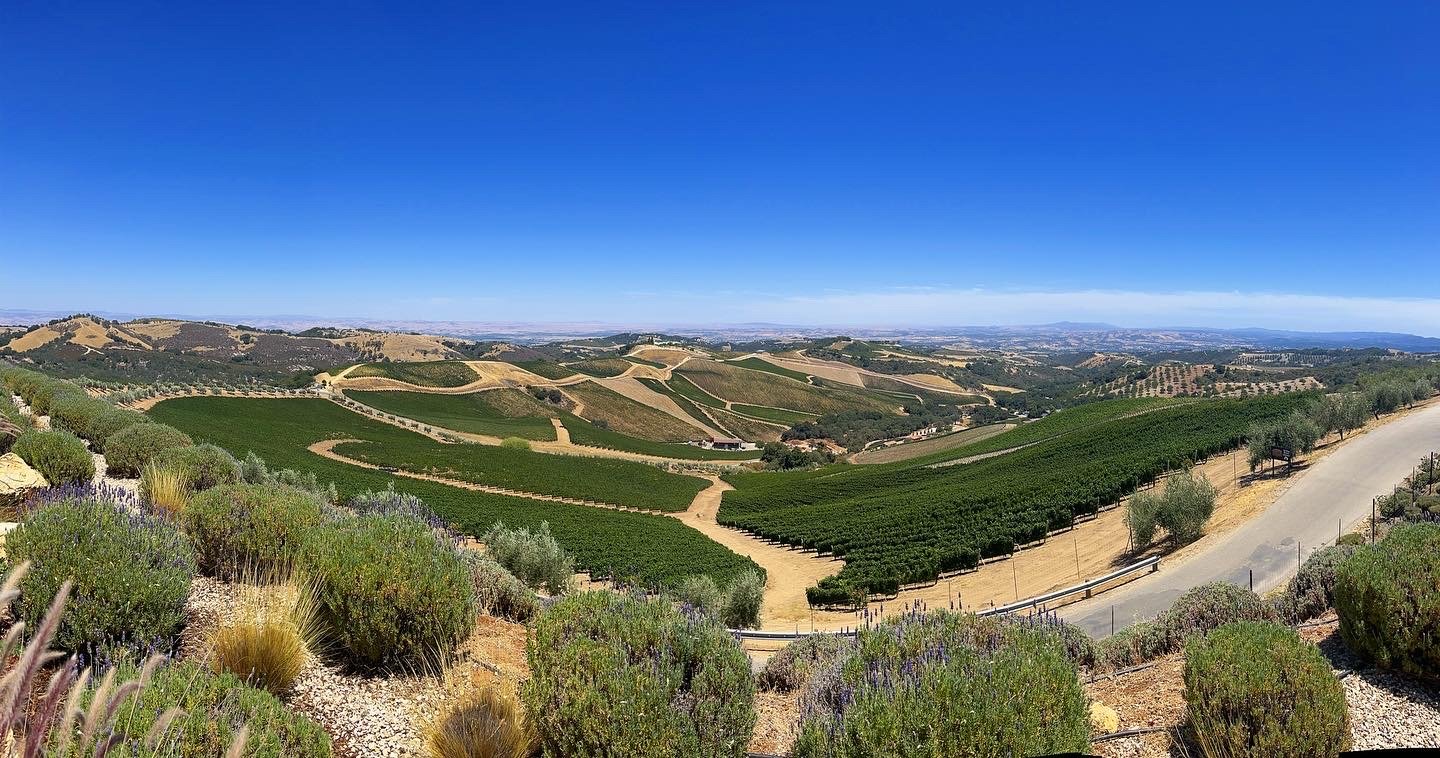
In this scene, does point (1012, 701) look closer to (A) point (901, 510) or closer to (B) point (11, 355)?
(A) point (901, 510)

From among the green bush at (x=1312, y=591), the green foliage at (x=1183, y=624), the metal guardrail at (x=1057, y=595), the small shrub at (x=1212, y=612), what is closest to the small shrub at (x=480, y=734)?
the green foliage at (x=1183, y=624)

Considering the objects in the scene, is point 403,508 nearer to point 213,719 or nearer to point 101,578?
point 101,578

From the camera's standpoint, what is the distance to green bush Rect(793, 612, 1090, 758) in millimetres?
4273

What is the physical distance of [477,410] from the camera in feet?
339

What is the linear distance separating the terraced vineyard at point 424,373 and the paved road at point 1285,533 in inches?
4517

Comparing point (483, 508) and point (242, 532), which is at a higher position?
point (242, 532)

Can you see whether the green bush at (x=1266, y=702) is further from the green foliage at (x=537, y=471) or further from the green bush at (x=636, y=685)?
the green foliage at (x=537, y=471)

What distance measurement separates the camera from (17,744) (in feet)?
11.4

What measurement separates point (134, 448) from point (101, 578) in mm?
14271

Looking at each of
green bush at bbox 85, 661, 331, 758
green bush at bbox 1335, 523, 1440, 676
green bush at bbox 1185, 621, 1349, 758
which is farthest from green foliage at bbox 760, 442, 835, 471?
green bush at bbox 85, 661, 331, 758

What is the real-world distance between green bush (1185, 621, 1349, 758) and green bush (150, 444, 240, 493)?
16.7m

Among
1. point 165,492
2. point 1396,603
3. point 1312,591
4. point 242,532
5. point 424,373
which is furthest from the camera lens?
point 424,373

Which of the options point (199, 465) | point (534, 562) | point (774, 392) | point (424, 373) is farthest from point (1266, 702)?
point (774, 392)

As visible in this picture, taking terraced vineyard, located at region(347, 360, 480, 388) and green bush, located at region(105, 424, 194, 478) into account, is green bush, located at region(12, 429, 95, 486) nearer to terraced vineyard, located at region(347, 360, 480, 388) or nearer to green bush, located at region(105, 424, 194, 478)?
green bush, located at region(105, 424, 194, 478)
